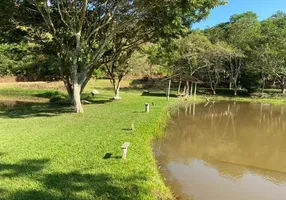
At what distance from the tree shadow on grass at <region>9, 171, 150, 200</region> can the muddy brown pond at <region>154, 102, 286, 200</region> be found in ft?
4.47

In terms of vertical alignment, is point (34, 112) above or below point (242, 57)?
below

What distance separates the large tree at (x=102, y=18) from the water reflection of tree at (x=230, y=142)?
597cm

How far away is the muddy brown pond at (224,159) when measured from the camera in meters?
8.23

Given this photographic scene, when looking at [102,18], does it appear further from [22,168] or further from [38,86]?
[38,86]

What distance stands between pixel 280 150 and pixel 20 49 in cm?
2073

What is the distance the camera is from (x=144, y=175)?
815 centimetres

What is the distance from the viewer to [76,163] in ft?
28.5

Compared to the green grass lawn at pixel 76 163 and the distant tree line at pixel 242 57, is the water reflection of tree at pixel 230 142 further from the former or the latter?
the distant tree line at pixel 242 57

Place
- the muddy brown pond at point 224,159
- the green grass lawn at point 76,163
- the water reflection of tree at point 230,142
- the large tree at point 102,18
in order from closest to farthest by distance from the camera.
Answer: the green grass lawn at point 76,163, the muddy brown pond at point 224,159, the water reflection of tree at point 230,142, the large tree at point 102,18

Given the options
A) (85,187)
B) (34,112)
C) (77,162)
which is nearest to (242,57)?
(34,112)

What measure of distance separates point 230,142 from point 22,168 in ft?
30.5

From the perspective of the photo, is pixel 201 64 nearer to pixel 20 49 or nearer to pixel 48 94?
pixel 48 94

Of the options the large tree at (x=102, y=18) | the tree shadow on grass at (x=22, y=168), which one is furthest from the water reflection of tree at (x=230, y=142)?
the large tree at (x=102, y=18)

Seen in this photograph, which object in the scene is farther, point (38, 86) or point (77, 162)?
point (38, 86)
